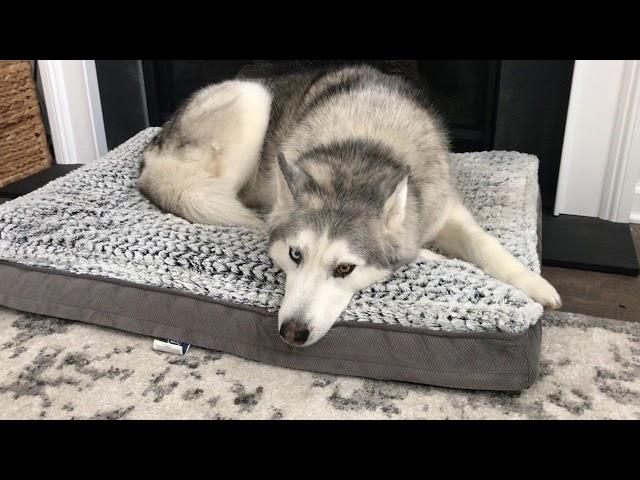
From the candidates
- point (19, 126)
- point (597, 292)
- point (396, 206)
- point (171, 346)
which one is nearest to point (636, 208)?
point (597, 292)

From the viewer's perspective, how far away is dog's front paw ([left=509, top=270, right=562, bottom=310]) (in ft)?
5.31

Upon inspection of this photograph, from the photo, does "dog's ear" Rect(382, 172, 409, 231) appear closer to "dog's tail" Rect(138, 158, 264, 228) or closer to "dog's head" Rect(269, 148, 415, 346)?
"dog's head" Rect(269, 148, 415, 346)

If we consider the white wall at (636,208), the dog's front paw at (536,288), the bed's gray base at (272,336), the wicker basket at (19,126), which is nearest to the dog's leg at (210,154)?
the bed's gray base at (272,336)

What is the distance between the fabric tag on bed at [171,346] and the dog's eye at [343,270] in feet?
1.77

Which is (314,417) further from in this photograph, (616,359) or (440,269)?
(616,359)

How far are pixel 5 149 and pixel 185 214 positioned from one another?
1652 millimetres

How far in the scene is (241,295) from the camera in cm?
168

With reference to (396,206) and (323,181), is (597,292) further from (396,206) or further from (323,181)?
(323,181)

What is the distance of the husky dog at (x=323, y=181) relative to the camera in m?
1.48

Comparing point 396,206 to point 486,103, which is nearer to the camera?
point 396,206

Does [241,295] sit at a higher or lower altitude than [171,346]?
higher

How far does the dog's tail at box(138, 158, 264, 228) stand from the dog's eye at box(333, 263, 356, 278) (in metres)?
0.59

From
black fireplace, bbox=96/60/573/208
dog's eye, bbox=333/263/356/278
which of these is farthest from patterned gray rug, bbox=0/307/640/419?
black fireplace, bbox=96/60/573/208

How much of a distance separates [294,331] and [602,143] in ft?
6.04
